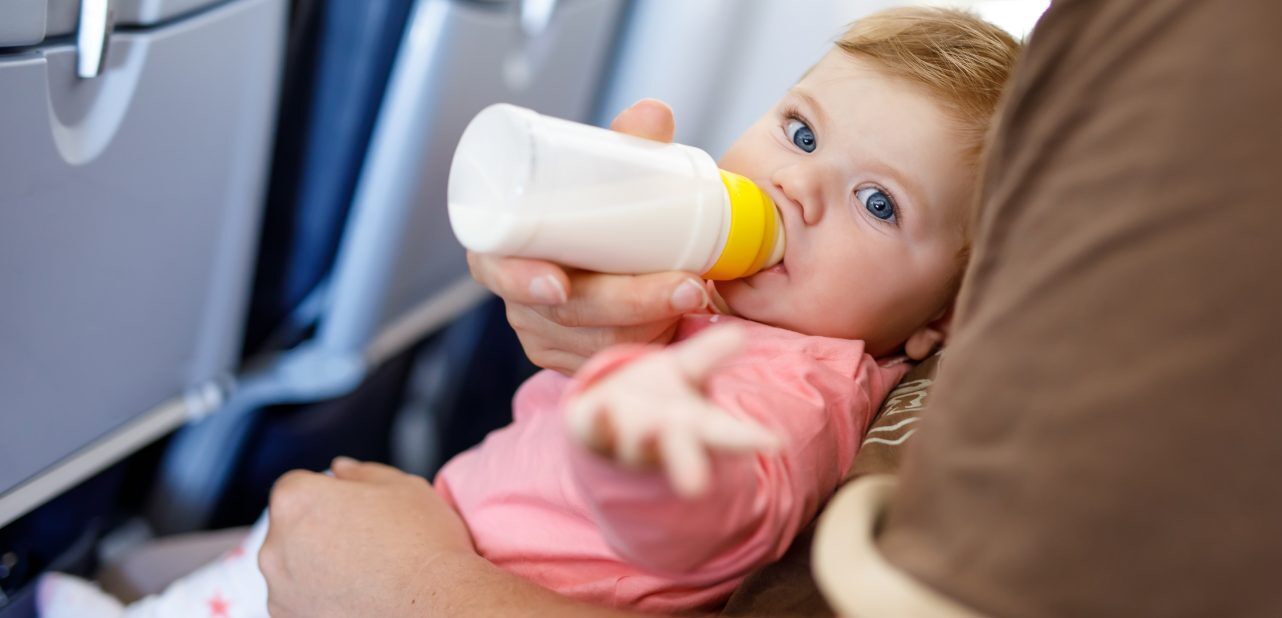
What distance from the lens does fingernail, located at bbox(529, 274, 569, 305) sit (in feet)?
2.49

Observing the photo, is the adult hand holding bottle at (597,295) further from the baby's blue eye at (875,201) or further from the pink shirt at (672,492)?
the baby's blue eye at (875,201)

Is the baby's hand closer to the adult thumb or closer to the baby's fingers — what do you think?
the baby's fingers

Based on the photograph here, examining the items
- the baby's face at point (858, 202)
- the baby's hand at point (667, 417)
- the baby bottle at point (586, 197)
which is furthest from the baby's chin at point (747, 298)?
the baby's hand at point (667, 417)

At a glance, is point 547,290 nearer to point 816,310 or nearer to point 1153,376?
point 816,310

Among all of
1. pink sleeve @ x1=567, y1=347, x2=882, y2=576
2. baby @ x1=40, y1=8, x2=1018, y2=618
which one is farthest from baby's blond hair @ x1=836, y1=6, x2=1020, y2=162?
pink sleeve @ x1=567, y1=347, x2=882, y2=576

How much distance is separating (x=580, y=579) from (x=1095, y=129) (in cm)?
60

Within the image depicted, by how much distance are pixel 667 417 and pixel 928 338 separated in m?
0.68

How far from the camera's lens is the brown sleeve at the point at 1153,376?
1.55 ft

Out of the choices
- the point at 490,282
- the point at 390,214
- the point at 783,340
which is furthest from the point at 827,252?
the point at 390,214

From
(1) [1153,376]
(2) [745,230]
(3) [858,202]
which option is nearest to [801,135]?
(3) [858,202]

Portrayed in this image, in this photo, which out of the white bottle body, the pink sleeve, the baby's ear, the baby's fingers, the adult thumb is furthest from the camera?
the baby's ear

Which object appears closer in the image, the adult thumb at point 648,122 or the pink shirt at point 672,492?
the pink shirt at point 672,492

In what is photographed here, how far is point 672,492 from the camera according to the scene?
1.83 ft

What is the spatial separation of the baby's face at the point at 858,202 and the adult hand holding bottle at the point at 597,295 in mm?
145
